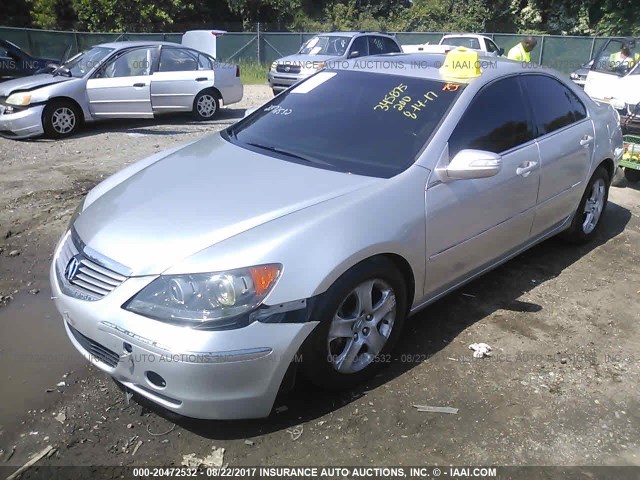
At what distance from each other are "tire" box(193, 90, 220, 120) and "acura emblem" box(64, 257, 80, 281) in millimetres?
8922

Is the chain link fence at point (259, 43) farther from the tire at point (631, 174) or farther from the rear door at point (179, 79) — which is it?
the tire at point (631, 174)

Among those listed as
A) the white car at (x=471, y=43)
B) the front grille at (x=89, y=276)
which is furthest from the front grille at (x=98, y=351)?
the white car at (x=471, y=43)

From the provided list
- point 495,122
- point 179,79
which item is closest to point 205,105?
point 179,79

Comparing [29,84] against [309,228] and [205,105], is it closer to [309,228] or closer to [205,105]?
[205,105]

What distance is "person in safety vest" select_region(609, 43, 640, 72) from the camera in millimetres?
9391

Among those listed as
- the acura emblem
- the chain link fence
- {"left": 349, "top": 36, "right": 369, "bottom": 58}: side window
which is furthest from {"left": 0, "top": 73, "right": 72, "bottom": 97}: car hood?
the chain link fence

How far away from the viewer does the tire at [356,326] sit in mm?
2818

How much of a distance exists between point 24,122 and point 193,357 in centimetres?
816

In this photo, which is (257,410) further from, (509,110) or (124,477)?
(509,110)

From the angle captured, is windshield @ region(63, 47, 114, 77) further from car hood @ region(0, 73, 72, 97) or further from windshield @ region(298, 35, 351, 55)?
windshield @ region(298, 35, 351, 55)

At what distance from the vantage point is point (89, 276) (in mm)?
2826

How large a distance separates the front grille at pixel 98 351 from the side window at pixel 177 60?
873cm

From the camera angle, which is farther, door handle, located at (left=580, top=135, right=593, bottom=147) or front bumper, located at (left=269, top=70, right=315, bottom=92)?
front bumper, located at (left=269, top=70, right=315, bottom=92)

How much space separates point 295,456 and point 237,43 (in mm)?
23802
